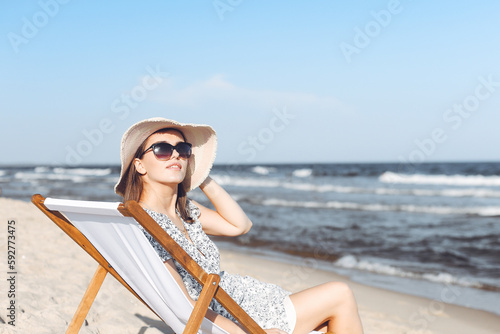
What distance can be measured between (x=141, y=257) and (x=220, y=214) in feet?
2.97

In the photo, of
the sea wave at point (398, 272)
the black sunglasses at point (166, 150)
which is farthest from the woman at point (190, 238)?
the sea wave at point (398, 272)

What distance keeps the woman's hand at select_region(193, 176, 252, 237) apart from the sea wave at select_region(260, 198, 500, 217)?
10.7 metres

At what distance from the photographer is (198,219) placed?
2.82m

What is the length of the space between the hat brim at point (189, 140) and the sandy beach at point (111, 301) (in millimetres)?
1249

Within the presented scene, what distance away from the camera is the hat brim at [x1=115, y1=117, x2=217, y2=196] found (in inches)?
98.5

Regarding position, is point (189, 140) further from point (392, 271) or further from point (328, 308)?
point (392, 271)

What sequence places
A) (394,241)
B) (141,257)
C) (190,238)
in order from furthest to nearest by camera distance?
(394,241), (190,238), (141,257)

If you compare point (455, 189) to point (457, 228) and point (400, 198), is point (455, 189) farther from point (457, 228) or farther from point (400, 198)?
point (457, 228)

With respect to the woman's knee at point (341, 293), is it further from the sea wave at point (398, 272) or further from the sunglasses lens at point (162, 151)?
the sea wave at point (398, 272)

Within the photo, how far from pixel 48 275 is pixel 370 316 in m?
2.94

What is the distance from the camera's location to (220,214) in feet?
9.57

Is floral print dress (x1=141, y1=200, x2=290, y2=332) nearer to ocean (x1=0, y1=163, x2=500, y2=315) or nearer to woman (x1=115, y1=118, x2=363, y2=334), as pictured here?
woman (x1=115, y1=118, x2=363, y2=334)

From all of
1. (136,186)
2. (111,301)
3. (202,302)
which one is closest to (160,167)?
(136,186)

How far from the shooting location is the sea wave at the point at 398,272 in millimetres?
5450
